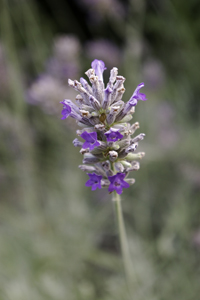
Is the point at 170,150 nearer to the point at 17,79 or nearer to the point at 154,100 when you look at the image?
the point at 154,100

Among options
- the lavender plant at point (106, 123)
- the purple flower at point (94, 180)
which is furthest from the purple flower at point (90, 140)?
the purple flower at point (94, 180)

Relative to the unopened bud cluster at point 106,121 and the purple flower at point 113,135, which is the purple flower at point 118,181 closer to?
the unopened bud cluster at point 106,121

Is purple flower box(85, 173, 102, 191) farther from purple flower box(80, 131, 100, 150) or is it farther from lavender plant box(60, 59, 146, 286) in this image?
purple flower box(80, 131, 100, 150)

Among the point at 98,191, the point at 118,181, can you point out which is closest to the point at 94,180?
the point at 118,181

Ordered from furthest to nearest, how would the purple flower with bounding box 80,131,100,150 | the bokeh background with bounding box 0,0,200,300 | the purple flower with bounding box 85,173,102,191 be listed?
the bokeh background with bounding box 0,0,200,300 < the purple flower with bounding box 85,173,102,191 < the purple flower with bounding box 80,131,100,150

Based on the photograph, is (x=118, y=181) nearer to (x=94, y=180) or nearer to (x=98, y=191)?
(x=94, y=180)

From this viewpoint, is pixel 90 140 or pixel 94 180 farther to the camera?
pixel 94 180

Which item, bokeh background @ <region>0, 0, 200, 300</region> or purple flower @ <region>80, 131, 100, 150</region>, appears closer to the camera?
purple flower @ <region>80, 131, 100, 150</region>

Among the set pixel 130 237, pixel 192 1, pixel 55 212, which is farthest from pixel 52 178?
pixel 192 1

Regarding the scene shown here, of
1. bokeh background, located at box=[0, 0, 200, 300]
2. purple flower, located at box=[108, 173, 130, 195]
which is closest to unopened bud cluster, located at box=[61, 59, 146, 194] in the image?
purple flower, located at box=[108, 173, 130, 195]
